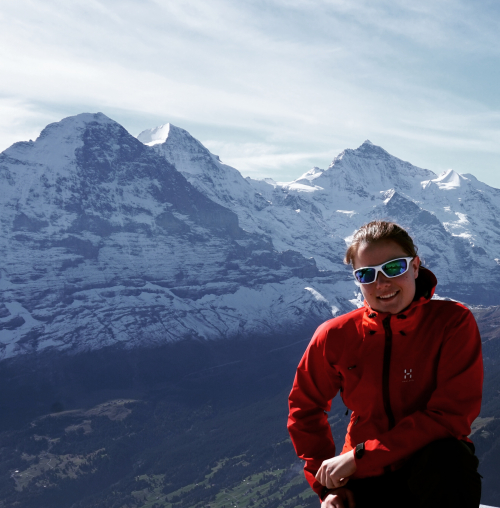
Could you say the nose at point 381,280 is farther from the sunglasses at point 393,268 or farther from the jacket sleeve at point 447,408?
the jacket sleeve at point 447,408

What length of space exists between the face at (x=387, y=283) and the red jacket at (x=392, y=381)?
0.12 metres

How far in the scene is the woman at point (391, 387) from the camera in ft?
22.0

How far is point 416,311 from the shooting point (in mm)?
7352

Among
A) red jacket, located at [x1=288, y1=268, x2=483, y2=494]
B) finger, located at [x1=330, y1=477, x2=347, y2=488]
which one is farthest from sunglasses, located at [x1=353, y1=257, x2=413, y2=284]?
finger, located at [x1=330, y1=477, x2=347, y2=488]

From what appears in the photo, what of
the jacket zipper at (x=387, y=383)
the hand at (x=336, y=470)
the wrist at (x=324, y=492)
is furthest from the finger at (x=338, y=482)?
the jacket zipper at (x=387, y=383)

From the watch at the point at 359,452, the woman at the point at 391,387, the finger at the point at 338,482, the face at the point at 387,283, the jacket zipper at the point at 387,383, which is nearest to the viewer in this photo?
the woman at the point at 391,387

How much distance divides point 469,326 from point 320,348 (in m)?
1.85

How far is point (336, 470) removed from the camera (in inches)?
279

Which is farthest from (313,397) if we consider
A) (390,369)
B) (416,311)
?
(416,311)

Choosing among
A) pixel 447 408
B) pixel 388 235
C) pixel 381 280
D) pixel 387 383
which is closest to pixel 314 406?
pixel 387 383

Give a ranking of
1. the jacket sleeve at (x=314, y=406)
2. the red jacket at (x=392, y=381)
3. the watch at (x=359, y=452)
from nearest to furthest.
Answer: the red jacket at (x=392, y=381) < the watch at (x=359, y=452) < the jacket sleeve at (x=314, y=406)

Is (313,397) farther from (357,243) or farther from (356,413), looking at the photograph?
(357,243)

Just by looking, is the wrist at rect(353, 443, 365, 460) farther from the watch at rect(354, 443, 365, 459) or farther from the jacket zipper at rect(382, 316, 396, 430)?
the jacket zipper at rect(382, 316, 396, 430)

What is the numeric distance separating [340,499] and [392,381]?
60.4 inches
